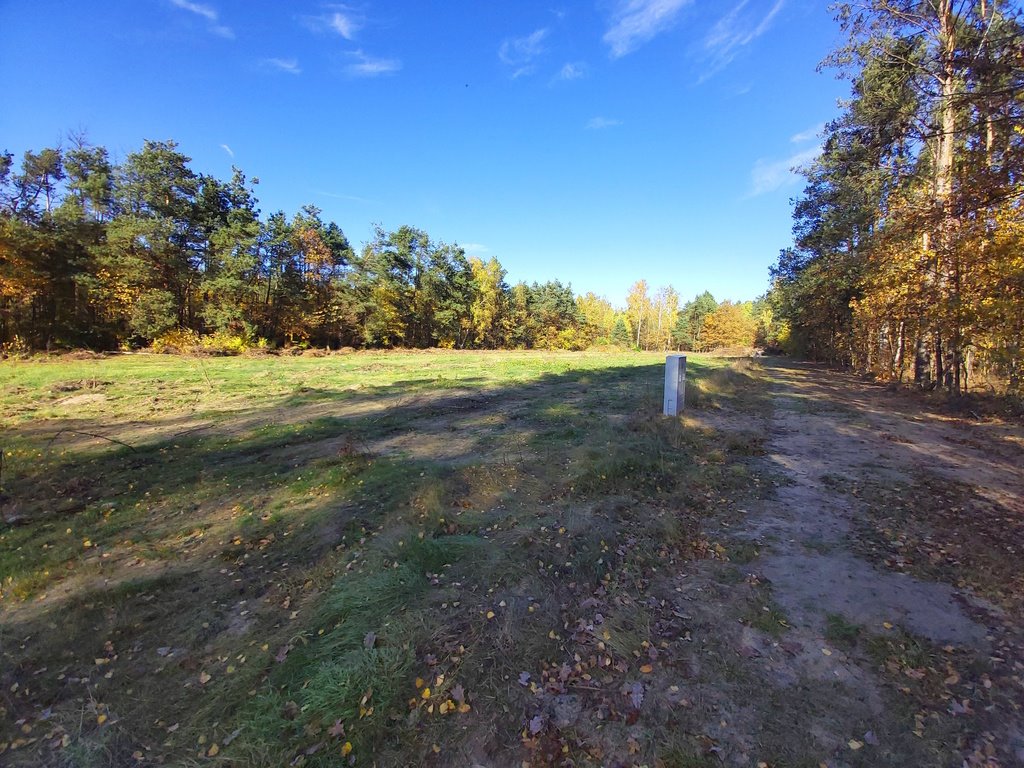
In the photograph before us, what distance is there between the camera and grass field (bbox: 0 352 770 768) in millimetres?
2781

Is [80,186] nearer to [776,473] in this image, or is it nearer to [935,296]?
[776,473]

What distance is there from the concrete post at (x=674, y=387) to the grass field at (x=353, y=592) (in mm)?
555

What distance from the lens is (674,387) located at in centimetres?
1029

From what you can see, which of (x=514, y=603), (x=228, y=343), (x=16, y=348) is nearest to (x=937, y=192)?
(x=514, y=603)

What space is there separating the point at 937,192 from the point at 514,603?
16.1m

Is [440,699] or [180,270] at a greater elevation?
[180,270]

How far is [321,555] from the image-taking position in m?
4.91

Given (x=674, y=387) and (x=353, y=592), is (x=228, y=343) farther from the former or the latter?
(x=353, y=592)

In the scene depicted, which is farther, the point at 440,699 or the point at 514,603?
the point at 514,603

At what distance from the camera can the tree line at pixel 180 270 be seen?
25.5 m

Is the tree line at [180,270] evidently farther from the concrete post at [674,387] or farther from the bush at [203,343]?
the concrete post at [674,387]

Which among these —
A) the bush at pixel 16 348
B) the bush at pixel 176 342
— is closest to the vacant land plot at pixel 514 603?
the bush at pixel 16 348

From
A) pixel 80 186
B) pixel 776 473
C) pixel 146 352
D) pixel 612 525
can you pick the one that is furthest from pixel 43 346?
pixel 776 473

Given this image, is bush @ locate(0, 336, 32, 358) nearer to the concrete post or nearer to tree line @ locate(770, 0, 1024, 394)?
the concrete post
